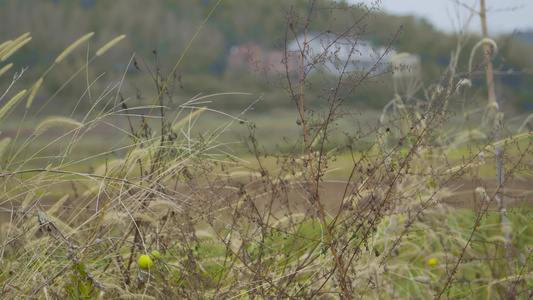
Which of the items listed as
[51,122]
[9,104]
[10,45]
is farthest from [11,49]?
[51,122]

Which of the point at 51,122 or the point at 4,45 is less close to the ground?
the point at 4,45

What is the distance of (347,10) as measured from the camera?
1475 mm

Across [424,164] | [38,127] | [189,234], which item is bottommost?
[424,164]

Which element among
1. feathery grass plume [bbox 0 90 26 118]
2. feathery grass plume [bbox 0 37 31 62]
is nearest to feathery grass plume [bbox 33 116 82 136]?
feathery grass plume [bbox 0 90 26 118]

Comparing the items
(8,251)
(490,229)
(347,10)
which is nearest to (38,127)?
(8,251)

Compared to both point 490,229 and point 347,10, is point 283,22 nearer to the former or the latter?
point 347,10

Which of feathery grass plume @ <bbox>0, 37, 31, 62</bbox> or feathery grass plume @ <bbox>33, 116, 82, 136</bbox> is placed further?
feathery grass plume @ <bbox>0, 37, 31, 62</bbox>

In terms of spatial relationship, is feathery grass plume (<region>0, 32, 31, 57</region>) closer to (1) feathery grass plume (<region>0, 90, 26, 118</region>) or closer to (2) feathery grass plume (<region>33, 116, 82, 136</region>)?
(1) feathery grass plume (<region>0, 90, 26, 118</region>)

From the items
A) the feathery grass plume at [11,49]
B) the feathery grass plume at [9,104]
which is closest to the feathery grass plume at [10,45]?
the feathery grass plume at [11,49]

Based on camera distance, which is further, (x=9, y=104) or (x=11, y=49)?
(x=11, y=49)

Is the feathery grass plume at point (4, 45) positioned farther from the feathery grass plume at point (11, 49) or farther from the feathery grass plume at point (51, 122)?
the feathery grass plume at point (51, 122)

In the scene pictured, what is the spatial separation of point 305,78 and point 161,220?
2.85 ft

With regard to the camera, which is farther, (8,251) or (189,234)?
(8,251)

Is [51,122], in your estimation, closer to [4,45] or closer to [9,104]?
[9,104]
